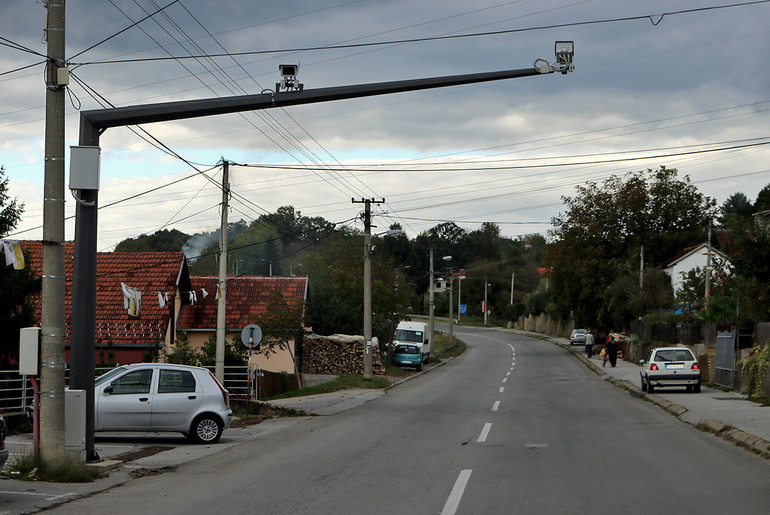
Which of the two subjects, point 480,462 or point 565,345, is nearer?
point 480,462

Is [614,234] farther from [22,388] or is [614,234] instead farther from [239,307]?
[22,388]

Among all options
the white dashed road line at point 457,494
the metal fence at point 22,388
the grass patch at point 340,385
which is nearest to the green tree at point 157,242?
the grass patch at point 340,385

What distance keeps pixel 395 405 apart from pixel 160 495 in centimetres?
1605

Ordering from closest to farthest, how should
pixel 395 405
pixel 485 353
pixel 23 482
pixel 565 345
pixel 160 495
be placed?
pixel 160 495
pixel 23 482
pixel 395 405
pixel 485 353
pixel 565 345

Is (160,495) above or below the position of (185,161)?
below

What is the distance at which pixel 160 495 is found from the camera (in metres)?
9.88

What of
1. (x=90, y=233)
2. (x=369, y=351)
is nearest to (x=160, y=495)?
(x=90, y=233)

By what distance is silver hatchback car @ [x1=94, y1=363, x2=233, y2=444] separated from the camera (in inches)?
610

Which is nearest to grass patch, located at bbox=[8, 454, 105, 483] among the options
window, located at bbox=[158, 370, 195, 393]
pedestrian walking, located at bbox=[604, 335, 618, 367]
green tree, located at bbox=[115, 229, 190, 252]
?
window, located at bbox=[158, 370, 195, 393]

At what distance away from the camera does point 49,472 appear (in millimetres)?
10891

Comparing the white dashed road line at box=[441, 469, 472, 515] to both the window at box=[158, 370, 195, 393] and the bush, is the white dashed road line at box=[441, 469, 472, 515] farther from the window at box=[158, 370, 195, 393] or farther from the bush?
the bush

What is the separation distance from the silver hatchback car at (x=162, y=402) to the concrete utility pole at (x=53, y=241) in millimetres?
4242

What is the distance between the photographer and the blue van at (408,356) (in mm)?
47031

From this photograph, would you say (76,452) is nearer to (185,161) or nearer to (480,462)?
(480,462)
